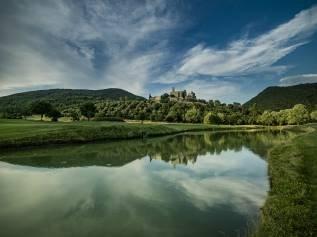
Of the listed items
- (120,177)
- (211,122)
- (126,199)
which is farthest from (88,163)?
(211,122)

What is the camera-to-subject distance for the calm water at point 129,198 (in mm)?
11727

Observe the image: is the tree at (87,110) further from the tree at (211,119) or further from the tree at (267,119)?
the tree at (267,119)

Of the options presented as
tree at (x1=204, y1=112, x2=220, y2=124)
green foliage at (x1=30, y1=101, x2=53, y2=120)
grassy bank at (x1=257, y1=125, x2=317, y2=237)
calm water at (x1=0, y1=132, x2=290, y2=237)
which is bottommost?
calm water at (x1=0, y1=132, x2=290, y2=237)

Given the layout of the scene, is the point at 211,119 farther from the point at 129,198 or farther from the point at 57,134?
the point at 129,198

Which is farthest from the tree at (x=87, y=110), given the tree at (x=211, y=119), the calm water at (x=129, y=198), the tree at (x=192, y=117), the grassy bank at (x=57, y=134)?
the calm water at (x=129, y=198)

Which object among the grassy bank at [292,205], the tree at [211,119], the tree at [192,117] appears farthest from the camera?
the tree at [192,117]

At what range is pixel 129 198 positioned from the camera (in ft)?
53.1

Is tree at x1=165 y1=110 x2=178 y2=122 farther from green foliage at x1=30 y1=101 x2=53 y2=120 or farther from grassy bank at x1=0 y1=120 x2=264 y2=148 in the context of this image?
grassy bank at x1=0 y1=120 x2=264 y2=148

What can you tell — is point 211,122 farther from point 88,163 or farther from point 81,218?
point 81,218

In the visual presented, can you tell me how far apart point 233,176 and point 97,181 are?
36.4 feet

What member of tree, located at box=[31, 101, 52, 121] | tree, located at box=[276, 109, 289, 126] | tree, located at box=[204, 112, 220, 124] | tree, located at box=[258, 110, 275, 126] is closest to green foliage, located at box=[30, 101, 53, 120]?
tree, located at box=[31, 101, 52, 121]

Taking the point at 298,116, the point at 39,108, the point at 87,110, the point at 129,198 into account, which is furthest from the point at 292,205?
the point at 298,116

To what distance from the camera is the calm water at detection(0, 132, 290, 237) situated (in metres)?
11.7

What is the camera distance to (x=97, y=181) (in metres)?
20.5
